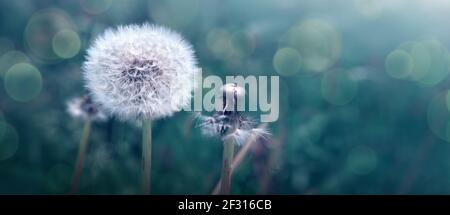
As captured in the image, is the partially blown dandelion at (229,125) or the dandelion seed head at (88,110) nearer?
the partially blown dandelion at (229,125)

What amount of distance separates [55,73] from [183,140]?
48 cm

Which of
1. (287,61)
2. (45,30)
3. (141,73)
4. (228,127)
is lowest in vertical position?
(228,127)

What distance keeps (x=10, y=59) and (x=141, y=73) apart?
0.74 metres

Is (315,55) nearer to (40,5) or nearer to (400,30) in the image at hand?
(400,30)

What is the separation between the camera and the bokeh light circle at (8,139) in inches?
58.0

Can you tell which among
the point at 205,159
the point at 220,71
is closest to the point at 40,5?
the point at 220,71

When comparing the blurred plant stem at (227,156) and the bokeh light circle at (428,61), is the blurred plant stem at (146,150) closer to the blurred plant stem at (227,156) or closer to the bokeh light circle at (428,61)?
the blurred plant stem at (227,156)

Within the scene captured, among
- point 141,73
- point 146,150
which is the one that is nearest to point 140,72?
point 141,73

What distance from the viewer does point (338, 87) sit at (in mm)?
1553

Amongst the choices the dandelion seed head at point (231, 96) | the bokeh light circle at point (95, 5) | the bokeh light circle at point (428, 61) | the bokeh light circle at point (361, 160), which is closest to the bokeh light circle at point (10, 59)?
the bokeh light circle at point (95, 5)

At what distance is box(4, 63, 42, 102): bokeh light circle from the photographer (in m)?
1.50

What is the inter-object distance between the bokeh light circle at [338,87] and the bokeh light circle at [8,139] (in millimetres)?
1042

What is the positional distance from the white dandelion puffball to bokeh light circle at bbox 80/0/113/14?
Result: 517mm

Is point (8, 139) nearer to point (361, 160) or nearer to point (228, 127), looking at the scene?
point (228, 127)
